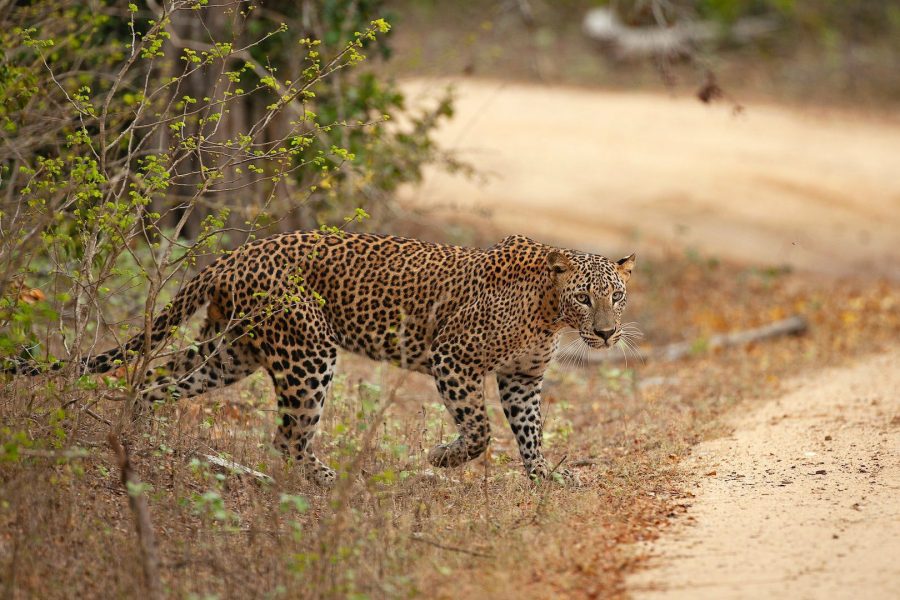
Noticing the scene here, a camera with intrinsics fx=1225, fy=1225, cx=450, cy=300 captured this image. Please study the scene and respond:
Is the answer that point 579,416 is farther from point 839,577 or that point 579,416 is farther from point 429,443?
point 839,577

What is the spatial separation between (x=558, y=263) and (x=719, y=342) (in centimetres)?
560

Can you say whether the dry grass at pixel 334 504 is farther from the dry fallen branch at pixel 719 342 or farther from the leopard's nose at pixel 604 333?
the dry fallen branch at pixel 719 342

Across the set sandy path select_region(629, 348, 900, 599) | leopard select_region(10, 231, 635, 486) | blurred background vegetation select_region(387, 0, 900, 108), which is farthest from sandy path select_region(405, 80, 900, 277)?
leopard select_region(10, 231, 635, 486)

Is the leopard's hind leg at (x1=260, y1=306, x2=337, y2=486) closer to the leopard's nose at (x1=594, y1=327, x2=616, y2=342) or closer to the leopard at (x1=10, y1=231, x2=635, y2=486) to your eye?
the leopard at (x1=10, y1=231, x2=635, y2=486)

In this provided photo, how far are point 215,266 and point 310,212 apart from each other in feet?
16.2

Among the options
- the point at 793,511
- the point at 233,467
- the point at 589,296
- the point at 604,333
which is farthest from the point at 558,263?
the point at 233,467

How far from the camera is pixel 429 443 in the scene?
8.56 metres

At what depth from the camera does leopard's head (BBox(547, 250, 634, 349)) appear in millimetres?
7438

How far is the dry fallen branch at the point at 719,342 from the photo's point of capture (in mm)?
12406

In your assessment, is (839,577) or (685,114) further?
(685,114)

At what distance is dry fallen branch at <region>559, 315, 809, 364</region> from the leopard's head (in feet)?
15.6

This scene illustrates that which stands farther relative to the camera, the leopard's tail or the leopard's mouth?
the leopard's mouth

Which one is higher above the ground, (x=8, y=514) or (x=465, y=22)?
(x=8, y=514)

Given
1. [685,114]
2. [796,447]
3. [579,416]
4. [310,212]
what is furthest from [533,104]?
[796,447]
